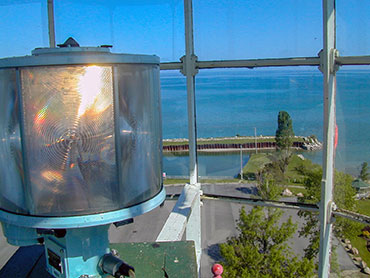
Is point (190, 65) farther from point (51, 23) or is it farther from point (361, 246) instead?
point (361, 246)

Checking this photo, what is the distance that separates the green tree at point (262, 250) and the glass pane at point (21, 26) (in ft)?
8.12

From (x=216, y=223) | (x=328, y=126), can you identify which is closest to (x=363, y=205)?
(x=328, y=126)

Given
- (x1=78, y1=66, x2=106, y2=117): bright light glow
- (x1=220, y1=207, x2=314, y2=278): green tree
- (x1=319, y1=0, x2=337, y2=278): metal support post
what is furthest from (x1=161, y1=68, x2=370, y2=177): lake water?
(x1=78, y1=66, x2=106, y2=117): bright light glow

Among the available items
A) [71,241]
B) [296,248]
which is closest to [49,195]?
[71,241]

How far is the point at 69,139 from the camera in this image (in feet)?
3.94

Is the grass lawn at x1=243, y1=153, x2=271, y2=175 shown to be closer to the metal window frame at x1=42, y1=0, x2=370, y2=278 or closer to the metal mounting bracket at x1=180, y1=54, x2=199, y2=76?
the metal window frame at x1=42, y1=0, x2=370, y2=278

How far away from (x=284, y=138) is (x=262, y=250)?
5.59 feet

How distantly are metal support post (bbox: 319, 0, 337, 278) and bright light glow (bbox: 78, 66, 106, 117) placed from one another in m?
2.34

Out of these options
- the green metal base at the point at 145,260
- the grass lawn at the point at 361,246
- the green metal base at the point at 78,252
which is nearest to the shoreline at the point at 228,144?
the grass lawn at the point at 361,246

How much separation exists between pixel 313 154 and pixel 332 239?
2.31ft

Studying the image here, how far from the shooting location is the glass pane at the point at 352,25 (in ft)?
10.3

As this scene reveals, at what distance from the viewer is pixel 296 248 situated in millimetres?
4438

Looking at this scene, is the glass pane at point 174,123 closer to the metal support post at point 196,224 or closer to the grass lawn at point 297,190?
the metal support post at point 196,224

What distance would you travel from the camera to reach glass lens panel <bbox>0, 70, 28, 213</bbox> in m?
1.22
